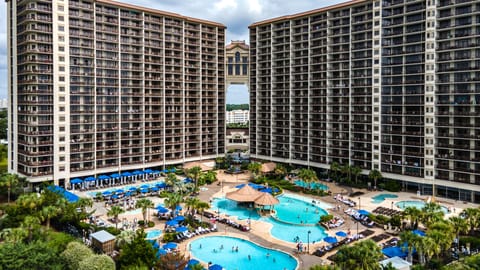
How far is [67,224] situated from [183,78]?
5500 centimetres

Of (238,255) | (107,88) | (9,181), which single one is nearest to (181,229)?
(238,255)

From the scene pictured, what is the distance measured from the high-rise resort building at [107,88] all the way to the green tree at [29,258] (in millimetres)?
41049

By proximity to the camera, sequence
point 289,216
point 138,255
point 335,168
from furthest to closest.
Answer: point 335,168 → point 289,216 → point 138,255

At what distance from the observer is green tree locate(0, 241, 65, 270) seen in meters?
35.1

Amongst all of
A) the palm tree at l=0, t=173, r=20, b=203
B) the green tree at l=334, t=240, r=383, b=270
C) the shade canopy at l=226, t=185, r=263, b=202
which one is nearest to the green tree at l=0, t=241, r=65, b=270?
the green tree at l=334, t=240, r=383, b=270

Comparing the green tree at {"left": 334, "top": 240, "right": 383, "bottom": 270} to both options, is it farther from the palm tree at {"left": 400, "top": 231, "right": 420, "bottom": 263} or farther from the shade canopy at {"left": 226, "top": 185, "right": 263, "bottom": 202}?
the shade canopy at {"left": 226, "top": 185, "right": 263, "bottom": 202}

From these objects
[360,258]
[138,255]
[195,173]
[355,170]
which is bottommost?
[138,255]

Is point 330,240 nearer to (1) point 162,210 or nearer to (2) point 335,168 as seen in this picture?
(1) point 162,210

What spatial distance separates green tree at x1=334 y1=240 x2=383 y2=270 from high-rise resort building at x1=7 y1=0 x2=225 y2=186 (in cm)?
6406

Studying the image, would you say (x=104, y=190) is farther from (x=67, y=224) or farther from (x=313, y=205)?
(x=313, y=205)

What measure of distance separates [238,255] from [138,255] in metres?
14.7

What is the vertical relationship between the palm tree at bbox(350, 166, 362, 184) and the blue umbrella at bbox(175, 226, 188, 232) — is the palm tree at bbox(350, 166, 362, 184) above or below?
above

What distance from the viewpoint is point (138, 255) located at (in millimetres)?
37344

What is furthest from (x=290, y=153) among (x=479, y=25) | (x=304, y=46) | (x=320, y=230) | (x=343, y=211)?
(x=479, y=25)
